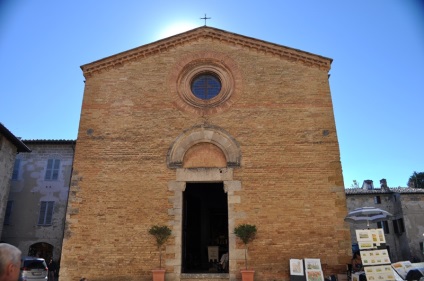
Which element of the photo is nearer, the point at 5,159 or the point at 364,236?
the point at 364,236

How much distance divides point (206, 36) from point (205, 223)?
9051 millimetres

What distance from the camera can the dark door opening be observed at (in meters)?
15.1

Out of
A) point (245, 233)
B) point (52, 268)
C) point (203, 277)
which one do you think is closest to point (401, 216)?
point (245, 233)

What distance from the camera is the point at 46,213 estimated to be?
2116cm

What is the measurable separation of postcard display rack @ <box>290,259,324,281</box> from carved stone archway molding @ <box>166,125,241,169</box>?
3689 millimetres

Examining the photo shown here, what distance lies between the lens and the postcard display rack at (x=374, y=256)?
27.7 ft

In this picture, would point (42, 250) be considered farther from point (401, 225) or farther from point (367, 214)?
point (401, 225)

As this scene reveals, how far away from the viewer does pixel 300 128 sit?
40.3ft

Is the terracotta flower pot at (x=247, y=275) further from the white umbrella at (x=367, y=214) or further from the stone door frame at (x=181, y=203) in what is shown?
the white umbrella at (x=367, y=214)

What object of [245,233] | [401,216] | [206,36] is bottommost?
[245,233]

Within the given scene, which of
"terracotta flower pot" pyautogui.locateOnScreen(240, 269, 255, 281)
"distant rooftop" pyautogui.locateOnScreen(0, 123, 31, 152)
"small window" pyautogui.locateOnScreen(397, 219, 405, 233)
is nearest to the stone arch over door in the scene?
"terracotta flower pot" pyautogui.locateOnScreen(240, 269, 255, 281)

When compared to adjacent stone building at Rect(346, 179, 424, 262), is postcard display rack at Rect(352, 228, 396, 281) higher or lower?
lower

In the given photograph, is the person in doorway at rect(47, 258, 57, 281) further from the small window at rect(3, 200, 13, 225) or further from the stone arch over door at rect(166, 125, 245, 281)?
the stone arch over door at rect(166, 125, 245, 281)

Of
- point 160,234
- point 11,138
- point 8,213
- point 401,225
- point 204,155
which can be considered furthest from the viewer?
point 401,225
